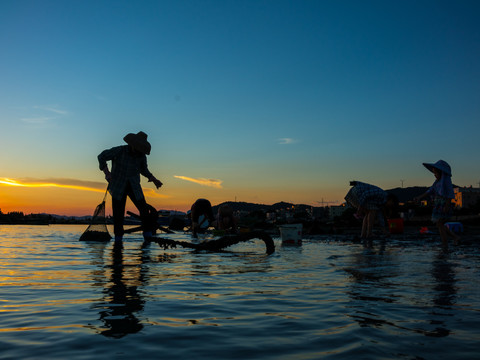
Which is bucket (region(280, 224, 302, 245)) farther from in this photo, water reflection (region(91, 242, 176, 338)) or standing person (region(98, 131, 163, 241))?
water reflection (region(91, 242, 176, 338))

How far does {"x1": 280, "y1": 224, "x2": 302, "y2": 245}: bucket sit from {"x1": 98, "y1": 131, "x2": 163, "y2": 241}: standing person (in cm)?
376

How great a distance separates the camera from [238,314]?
9.73 ft

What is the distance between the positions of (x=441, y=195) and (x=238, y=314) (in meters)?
8.82

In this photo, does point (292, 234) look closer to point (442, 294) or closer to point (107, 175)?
point (107, 175)

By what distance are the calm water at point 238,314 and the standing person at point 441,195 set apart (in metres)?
5.27

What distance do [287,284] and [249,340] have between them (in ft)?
6.80

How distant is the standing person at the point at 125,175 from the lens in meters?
10.3

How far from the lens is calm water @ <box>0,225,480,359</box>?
213 cm

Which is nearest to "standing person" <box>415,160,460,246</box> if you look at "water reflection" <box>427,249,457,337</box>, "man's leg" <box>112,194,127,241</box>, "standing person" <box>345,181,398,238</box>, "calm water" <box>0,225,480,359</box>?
"standing person" <box>345,181,398,238</box>

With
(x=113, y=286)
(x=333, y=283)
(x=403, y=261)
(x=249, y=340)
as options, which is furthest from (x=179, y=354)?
(x=403, y=261)

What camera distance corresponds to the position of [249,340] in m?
2.32

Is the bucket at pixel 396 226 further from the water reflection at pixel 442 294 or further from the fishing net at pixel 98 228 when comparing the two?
the water reflection at pixel 442 294

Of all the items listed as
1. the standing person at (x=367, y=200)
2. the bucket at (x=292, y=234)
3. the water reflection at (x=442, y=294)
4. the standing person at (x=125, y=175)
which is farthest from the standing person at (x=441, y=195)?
the standing person at (x=125, y=175)

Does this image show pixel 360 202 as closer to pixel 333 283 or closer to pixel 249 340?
pixel 333 283
